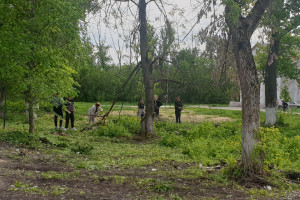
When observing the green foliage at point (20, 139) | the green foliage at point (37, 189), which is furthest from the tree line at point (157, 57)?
the green foliage at point (37, 189)

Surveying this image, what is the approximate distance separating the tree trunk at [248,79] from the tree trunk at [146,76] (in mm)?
7113

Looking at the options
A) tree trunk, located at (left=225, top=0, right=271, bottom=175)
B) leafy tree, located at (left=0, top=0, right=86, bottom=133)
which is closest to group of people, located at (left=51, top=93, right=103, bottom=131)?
leafy tree, located at (left=0, top=0, right=86, bottom=133)

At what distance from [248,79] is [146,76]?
7711 millimetres

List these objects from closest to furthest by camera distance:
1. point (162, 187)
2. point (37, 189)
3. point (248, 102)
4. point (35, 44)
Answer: point (37, 189), point (162, 187), point (248, 102), point (35, 44)

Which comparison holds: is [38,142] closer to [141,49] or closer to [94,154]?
[94,154]

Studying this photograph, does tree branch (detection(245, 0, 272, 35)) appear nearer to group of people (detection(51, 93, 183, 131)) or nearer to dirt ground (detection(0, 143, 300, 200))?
dirt ground (detection(0, 143, 300, 200))

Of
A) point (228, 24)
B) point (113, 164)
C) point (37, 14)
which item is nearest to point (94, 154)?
point (113, 164)

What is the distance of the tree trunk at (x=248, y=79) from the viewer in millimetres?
7301

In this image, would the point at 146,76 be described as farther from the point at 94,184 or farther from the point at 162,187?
the point at 162,187

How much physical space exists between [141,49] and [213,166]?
22.3ft

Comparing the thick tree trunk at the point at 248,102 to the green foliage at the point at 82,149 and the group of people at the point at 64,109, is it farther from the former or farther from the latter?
the group of people at the point at 64,109

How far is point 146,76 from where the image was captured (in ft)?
48.3

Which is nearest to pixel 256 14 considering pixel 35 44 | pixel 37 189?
pixel 37 189

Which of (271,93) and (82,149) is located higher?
(271,93)
